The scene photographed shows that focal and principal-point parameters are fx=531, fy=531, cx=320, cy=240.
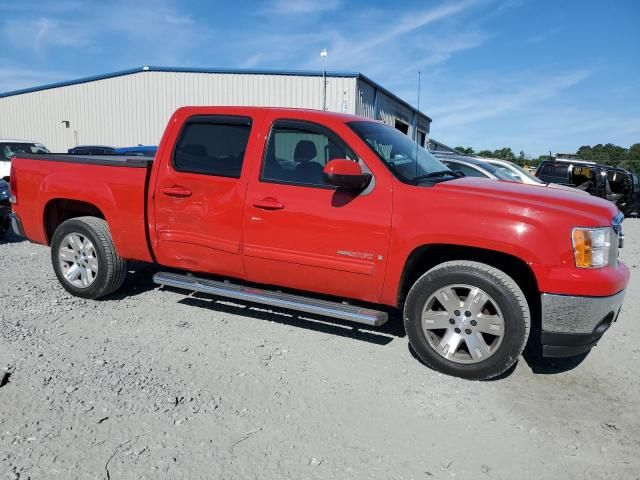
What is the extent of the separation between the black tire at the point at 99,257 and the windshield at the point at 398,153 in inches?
105

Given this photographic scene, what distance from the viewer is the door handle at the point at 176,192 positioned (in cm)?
463

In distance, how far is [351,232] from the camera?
4.02 m

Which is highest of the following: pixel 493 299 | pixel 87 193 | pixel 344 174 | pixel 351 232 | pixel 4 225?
pixel 344 174

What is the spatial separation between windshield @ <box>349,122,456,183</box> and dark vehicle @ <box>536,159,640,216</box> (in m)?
10.4

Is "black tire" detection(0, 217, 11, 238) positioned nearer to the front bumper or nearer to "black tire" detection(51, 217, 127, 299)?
"black tire" detection(51, 217, 127, 299)

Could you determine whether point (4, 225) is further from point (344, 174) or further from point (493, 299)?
point (493, 299)

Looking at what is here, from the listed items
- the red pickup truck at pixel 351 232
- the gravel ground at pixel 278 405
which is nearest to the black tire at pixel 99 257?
the red pickup truck at pixel 351 232

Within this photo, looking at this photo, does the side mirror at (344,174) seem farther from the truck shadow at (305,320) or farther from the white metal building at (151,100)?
the white metal building at (151,100)

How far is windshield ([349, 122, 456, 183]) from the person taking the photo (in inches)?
165

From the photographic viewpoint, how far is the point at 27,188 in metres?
5.55

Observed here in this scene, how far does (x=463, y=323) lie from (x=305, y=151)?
6.11ft

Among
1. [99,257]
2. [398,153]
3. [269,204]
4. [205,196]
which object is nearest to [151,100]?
[99,257]

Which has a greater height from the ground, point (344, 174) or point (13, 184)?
point (344, 174)

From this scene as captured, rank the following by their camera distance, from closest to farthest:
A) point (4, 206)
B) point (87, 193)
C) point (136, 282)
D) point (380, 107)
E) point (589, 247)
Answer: point (589, 247) → point (87, 193) → point (136, 282) → point (4, 206) → point (380, 107)
